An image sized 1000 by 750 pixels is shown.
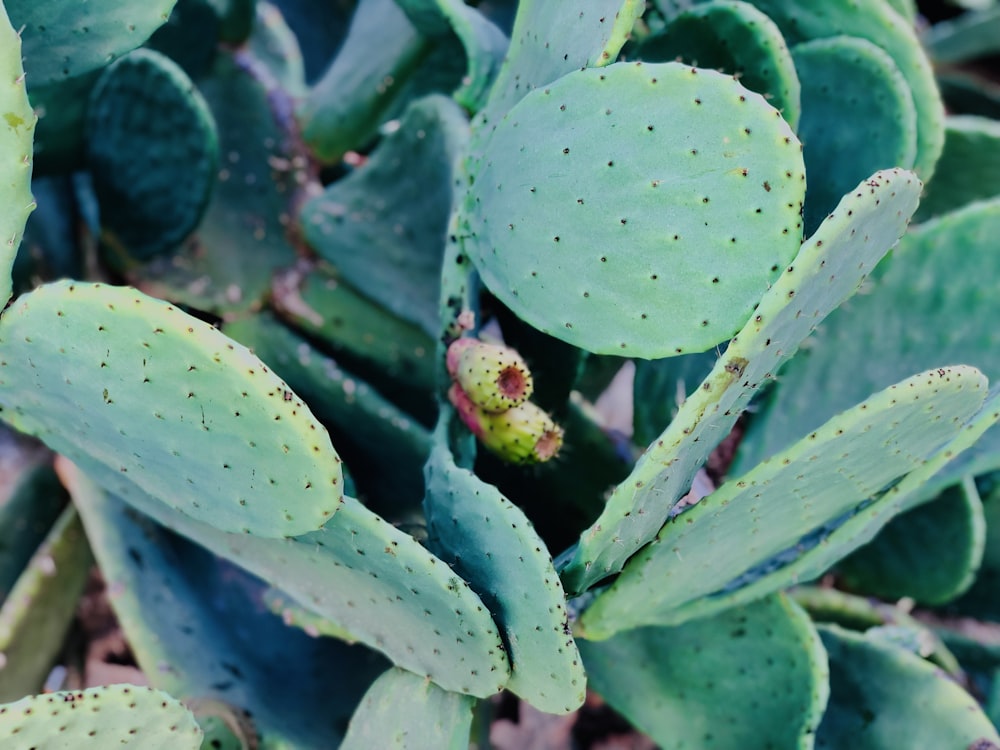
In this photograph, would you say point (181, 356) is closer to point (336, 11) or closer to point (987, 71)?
point (336, 11)

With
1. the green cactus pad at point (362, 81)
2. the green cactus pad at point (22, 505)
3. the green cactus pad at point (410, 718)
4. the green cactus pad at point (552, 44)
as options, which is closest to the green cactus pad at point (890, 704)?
the green cactus pad at point (410, 718)

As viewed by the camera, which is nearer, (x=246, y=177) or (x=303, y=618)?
(x=303, y=618)

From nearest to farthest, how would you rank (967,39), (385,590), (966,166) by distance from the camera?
(385,590) < (966,166) < (967,39)

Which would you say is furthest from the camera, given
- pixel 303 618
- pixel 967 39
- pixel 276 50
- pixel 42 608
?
pixel 967 39

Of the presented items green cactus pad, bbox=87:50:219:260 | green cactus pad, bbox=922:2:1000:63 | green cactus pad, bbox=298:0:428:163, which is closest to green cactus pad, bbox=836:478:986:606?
green cactus pad, bbox=298:0:428:163

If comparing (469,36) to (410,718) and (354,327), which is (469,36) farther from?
(410,718)

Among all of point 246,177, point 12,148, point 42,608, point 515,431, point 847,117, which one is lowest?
point 42,608

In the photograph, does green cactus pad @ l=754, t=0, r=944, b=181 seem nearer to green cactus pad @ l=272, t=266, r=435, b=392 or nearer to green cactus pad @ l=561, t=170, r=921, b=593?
green cactus pad @ l=561, t=170, r=921, b=593

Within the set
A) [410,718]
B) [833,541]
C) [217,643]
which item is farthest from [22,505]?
[833,541]
